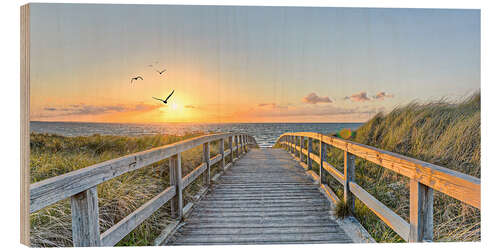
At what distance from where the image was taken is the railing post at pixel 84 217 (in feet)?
4.95

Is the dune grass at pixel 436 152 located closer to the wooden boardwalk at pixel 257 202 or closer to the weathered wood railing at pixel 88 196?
the wooden boardwalk at pixel 257 202

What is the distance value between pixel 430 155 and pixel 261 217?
8.24 feet

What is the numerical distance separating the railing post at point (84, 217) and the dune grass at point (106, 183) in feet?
2.41

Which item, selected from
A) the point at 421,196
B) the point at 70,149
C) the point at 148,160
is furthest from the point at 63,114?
the point at 421,196

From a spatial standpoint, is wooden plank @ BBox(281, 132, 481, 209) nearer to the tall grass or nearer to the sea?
the tall grass

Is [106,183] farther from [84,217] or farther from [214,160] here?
[214,160]

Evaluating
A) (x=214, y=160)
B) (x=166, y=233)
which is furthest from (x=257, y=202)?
(x=214, y=160)

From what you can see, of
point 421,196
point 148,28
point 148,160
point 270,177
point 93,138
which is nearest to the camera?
point 421,196

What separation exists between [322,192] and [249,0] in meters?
2.41

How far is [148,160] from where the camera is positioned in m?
2.10

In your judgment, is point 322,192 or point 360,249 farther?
point 322,192

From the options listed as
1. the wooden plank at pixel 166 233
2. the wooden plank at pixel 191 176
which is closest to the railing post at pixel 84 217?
the wooden plank at pixel 166 233

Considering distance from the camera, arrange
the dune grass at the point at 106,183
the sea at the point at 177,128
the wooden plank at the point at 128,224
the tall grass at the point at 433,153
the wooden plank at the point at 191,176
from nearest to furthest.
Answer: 1. the wooden plank at the point at 128,224
2. the dune grass at the point at 106,183
3. the tall grass at the point at 433,153
4. the wooden plank at the point at 191,176
5. the sea at the point at 177,128
